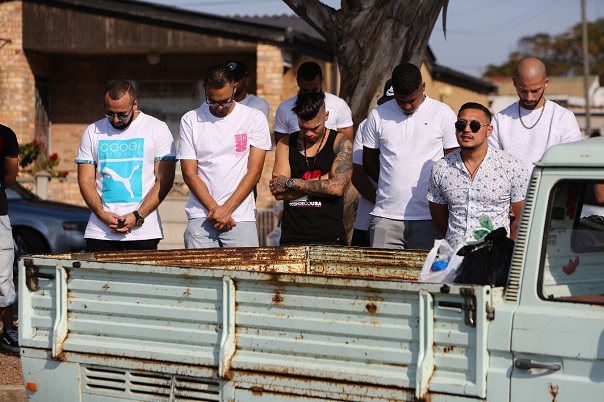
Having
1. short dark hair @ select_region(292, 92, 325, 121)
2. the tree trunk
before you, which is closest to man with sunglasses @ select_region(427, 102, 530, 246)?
short dark hair @ select_region(292, 92, 325, 121)

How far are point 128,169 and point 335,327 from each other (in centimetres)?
341

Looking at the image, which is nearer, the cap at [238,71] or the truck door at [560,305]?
the truck door at [560,305]

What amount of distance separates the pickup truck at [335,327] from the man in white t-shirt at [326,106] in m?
3.12

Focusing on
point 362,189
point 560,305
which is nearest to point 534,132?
point 362,189

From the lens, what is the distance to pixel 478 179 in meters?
6.43

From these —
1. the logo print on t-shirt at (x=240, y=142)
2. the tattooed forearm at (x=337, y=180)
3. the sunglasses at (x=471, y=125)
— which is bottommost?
the tattooed forearm at (x=337, y=180)

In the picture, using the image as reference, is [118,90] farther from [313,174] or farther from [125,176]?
[313,174]

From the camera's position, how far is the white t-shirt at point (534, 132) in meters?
7.22

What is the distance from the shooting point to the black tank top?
25.0 ft

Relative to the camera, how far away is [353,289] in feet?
15.9

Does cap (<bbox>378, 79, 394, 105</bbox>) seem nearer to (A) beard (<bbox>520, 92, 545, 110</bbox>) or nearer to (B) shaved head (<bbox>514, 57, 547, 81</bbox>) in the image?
(A) beard (<bbox>520, 92, 545, 110</bbox>)

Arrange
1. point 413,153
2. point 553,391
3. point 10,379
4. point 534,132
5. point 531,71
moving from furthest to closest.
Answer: point 10,379 → point 413,153 → point 534,132 → point 531,71 → point 553,391

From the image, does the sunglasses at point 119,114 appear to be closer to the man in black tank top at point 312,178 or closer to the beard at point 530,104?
the man in black tank top at point 312,178

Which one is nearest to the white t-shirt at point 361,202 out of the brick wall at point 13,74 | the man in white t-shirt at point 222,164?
the man in white t-shirt at point 222,164
